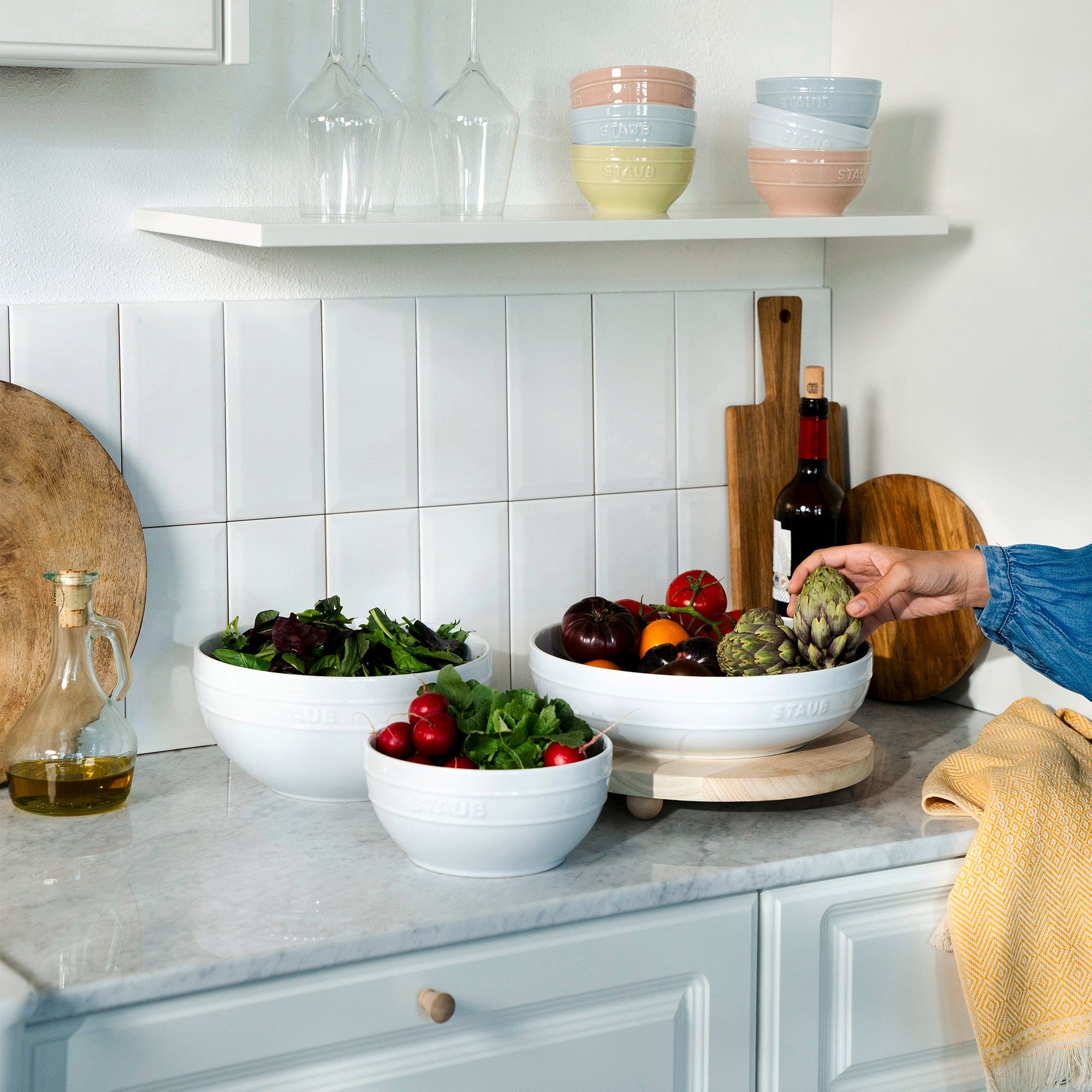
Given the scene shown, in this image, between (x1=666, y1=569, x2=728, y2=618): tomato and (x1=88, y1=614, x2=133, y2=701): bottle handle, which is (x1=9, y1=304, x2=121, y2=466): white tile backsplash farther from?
(x1=666, y1=569, x2=728, y2=618): tomato

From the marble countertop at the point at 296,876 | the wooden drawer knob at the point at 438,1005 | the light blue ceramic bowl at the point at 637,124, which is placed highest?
the light blue ceramic bowl at the point at 637,124

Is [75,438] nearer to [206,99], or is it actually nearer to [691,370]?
[206,99]

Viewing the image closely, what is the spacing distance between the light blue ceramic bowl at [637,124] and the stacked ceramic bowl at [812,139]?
4.5 inches

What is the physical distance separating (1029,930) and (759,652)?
36 cm

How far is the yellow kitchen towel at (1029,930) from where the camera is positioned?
119 cm

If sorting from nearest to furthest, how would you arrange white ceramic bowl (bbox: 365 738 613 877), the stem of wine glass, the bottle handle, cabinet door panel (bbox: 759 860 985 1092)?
white ceramic bowl (bbox: 365 738 613 877) → cabinet door panel (bbox: 759 860 985 1092) → the bottle handle → the stem of wine glass

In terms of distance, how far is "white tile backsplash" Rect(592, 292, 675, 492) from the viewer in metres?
1.71

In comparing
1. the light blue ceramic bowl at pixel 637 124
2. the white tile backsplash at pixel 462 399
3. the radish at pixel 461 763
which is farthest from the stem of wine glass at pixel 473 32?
the radish at pixel 461 763

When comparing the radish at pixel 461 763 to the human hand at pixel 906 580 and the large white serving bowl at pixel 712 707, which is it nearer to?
the large white serving bowl at pixel 712 707

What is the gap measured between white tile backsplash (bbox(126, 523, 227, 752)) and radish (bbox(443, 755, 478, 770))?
19.0 inches

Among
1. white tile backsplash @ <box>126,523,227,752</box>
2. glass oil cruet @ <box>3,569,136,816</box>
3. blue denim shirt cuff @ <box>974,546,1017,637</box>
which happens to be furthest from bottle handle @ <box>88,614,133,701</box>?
blue denim shirt cuff @ <box>974,546,1017,637</box>

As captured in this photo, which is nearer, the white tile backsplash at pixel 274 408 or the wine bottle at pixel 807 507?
the white tile backsplash at pixel 274 408

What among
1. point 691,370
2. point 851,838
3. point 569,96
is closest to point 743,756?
point 851,838

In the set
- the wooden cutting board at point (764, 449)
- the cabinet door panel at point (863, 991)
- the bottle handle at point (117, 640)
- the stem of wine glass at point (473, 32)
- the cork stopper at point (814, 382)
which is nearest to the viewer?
the cabinet door panel at point (863, 991)
